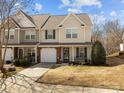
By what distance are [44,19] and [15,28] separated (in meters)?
5.31

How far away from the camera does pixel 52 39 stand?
33844 mm

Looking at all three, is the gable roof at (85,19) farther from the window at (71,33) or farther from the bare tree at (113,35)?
the bare tree at (113,35)

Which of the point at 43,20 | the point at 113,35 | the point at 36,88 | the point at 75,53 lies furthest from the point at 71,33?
the point at 113,35

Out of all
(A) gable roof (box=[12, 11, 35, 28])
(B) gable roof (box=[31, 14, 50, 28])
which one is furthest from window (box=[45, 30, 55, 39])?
(A) gable roof (box=[12, 11, 35, 28])

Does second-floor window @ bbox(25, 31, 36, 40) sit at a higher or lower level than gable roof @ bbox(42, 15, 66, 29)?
lower

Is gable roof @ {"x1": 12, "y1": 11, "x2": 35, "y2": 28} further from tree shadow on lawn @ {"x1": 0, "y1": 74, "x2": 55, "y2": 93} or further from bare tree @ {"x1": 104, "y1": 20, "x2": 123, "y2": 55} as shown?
bare tree @ {"x1": 104, "y1": 20, "x2": 123, "y2": 55}

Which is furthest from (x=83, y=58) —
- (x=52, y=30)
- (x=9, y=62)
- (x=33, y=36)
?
(x=9, y=62)

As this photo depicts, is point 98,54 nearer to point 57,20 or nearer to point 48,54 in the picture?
point 48,54

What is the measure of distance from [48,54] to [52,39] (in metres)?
2.49

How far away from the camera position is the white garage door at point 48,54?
108 ft

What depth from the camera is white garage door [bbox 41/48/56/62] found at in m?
33.0

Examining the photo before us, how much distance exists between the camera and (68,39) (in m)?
32.9

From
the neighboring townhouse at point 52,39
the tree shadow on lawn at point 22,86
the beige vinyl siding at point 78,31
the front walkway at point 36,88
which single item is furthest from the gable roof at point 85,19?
the front walkway at point 36,88

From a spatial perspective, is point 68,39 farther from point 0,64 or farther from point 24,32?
point 0,64
